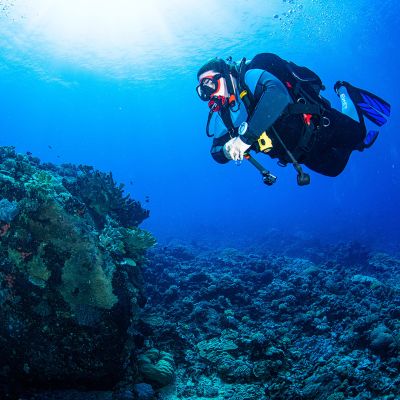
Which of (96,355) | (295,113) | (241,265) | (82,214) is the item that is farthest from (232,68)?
(241,265)

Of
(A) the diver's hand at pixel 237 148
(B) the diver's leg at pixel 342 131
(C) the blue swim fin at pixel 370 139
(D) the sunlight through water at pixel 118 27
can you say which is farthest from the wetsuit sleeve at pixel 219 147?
(D) the sunlight through water at pixel 118 27

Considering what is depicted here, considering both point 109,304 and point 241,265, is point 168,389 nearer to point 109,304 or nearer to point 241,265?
point 109,304

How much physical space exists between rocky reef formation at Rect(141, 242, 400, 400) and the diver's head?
4.26 metres

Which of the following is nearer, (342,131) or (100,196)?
(342,131)

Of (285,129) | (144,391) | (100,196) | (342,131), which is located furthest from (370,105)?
(100,196)

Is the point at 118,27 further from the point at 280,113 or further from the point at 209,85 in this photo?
the point at 280,113

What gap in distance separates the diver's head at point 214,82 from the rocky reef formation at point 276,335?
4265 mm

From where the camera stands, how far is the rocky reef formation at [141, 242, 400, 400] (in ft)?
14.7

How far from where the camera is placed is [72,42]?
110ft

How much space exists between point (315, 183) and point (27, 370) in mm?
133672

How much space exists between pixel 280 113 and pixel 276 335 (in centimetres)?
460

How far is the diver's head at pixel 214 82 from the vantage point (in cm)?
446

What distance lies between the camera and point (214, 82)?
4488 mm

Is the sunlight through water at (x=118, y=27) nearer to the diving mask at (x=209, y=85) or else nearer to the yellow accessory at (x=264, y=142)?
the diving mask at (x=209, y=85)
